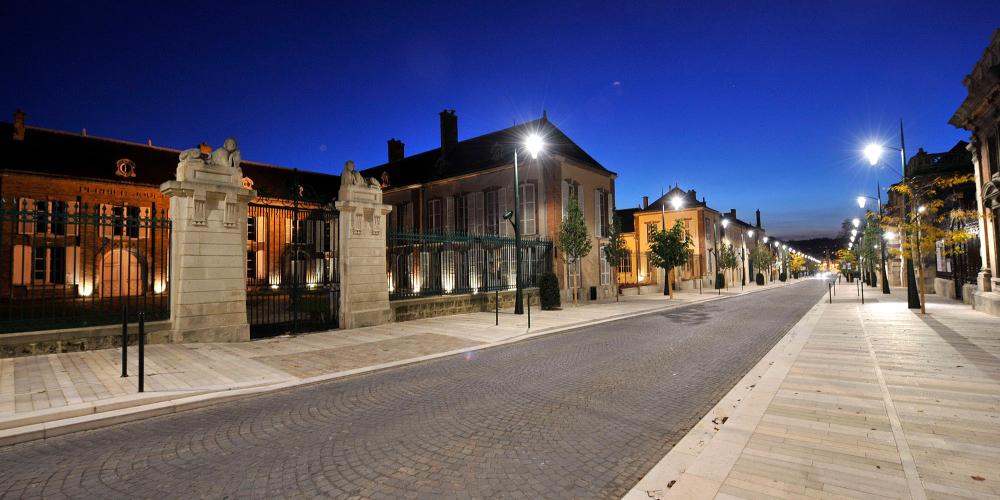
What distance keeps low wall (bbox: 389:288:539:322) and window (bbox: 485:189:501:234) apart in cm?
748

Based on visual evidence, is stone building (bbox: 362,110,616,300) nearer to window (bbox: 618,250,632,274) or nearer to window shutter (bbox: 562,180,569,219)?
window shutter (bbox: 562,180,569,219)

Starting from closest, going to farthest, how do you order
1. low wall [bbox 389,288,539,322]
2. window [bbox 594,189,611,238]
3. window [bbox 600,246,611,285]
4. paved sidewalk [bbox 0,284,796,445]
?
paved sidewalk [bbox 0,284,796,445], low wall [bbox 389,288,539,322], window [bbox 600,246,611,285], window [bbox 594,189,611,238]

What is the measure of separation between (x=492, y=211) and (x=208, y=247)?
17986mm

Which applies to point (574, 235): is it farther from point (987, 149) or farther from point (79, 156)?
point (79, 156)

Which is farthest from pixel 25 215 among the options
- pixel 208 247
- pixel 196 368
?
pixel 196 368

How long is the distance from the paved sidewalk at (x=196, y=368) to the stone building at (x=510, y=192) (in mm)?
11997

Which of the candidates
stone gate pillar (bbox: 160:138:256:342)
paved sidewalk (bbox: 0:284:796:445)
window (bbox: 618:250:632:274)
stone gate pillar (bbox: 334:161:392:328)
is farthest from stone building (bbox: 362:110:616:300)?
window (bbox: 618:250:632:274)

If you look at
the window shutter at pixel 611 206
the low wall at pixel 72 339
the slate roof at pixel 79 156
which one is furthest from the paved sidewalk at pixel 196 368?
the window shutter at pixel 611 206

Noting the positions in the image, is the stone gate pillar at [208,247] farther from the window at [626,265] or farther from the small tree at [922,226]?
the window at [626,265]

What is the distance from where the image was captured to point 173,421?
5.23 metres

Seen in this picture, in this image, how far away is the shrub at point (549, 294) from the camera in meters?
19.4

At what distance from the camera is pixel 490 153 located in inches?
1110

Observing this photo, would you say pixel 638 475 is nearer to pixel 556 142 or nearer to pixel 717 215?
pixel 556 142

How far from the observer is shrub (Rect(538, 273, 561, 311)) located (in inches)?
764
